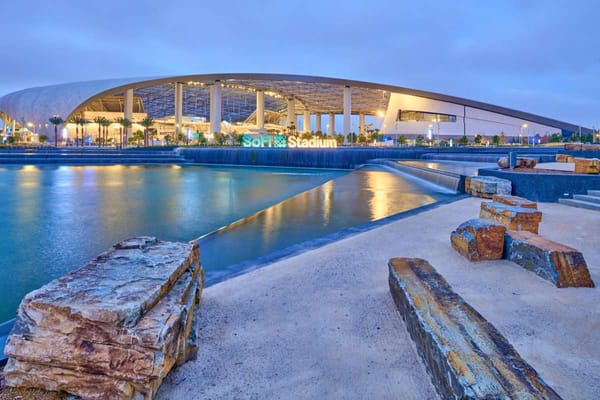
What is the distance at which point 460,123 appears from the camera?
2584 inches

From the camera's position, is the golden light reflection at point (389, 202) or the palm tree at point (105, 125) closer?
the golden light reflection at point (389, 202)

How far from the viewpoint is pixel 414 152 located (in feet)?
110

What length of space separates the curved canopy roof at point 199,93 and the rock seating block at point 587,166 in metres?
53.9

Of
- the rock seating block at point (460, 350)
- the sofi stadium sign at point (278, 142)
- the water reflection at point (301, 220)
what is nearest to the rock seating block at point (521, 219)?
the rock seating block at point (460, 350)

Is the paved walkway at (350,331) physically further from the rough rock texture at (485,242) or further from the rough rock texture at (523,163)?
the rough rock texture at (523,163)

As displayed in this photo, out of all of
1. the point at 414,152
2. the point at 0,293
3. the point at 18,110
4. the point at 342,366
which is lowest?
the point at 0,293

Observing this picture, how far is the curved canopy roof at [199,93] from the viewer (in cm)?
5975

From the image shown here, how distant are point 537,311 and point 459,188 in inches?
336

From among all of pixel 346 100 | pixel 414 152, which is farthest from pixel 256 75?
pixel 414 152

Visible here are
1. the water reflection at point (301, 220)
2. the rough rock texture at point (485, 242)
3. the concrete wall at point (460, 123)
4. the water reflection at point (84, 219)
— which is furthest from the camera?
the concrete wall at point (460, 123)

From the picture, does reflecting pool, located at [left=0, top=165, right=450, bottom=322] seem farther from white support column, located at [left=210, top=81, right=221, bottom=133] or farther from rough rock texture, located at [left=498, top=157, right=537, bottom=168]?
white support column, located at [left=210, top=81, right=221, bottom=133]

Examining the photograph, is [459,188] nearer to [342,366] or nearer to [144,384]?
[342,366]

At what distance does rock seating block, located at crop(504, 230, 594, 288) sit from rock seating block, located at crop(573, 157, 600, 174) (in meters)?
6.35

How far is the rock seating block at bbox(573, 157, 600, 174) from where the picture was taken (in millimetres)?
8406
